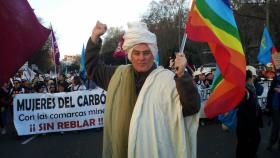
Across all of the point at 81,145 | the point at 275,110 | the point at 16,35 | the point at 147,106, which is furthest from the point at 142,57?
the point at 81,145

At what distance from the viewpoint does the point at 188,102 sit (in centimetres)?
332

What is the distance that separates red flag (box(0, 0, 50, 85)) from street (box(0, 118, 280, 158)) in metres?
5.98

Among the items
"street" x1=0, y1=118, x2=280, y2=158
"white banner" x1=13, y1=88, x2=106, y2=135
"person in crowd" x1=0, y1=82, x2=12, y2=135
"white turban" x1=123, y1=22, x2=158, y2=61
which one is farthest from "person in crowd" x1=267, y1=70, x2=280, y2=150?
"person in crowd" x1=0, y1=82, x2=12, y2=135

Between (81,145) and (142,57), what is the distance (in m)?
8.07

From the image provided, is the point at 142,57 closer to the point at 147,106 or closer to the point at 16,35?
the point at 147,106

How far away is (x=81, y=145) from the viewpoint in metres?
11.4

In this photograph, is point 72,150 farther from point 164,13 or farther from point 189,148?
point 164,13

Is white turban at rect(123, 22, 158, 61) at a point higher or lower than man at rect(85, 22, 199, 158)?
higher

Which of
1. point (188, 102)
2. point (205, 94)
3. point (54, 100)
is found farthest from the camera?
point (205, 94)

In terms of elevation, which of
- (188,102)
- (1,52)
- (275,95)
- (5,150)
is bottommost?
(5,150)

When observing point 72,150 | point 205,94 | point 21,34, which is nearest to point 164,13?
point 205,94

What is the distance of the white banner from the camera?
13.9 m

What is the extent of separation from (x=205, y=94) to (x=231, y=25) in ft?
35.3

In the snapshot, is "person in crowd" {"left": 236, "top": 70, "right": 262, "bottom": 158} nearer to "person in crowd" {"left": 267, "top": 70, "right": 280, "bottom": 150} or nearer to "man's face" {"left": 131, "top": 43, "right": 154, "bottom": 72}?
"person in crowd" {"left": 267, "top": 70, "right": 280, "bottom": 150}
